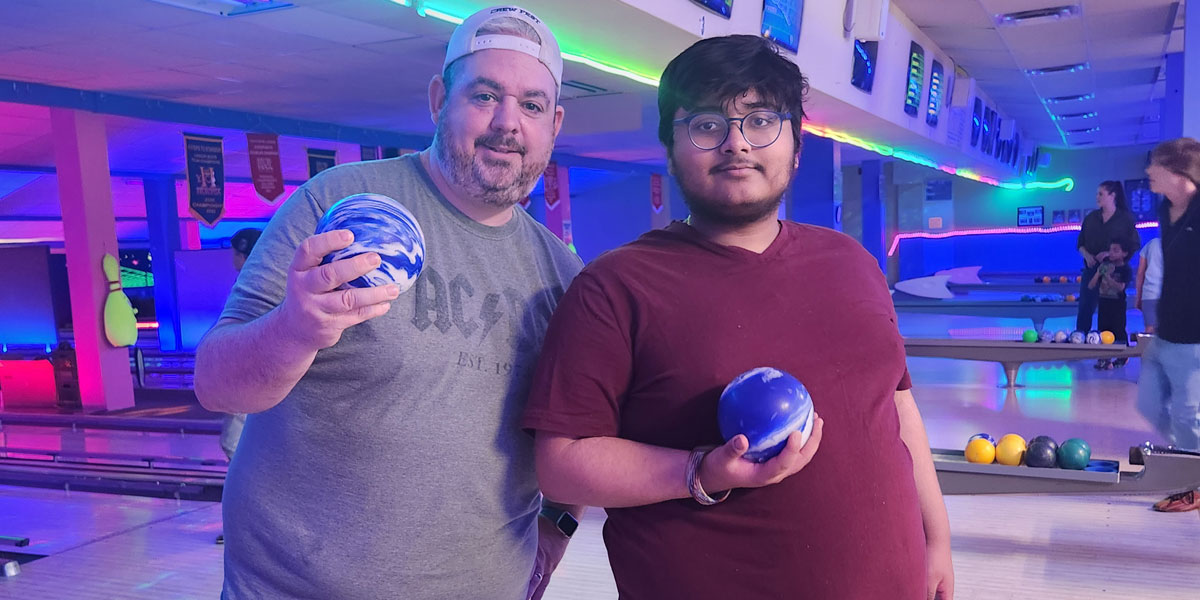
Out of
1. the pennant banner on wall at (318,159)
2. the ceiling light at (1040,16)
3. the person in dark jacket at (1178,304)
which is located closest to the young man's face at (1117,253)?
the ceiling light at (1040,16)

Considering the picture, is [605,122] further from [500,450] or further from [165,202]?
[500,450]

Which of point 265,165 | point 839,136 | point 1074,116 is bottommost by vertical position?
point 265,165

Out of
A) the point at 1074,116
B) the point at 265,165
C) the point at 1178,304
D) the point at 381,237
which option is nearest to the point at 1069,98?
the point at 1074,116

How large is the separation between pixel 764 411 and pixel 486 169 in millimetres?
612

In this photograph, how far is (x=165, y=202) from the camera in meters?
14.0

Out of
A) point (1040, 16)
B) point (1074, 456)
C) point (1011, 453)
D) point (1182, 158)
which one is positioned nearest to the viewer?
point (1074, 456)

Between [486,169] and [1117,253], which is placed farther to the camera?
[1117,253]

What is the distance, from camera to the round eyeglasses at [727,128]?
4.82 feet

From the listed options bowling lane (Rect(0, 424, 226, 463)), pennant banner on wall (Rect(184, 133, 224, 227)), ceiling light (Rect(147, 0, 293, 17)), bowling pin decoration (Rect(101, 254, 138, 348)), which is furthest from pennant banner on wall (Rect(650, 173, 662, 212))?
ceiling light (Rect(147, 0, 293, 17))

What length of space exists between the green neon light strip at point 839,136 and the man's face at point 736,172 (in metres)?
3.80

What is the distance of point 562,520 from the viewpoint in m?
1.77

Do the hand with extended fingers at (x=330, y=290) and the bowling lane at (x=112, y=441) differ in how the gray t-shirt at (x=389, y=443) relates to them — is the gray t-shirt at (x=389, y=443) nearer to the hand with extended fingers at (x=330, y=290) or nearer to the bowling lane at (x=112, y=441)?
the hand with extended fingers at (x=330, y=290)

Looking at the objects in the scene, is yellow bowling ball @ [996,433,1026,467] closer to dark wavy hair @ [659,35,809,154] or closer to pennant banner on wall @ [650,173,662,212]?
dark wavy hair @ [659,35,809,154]

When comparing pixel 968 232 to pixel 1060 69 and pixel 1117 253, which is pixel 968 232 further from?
pixel 1117 253
